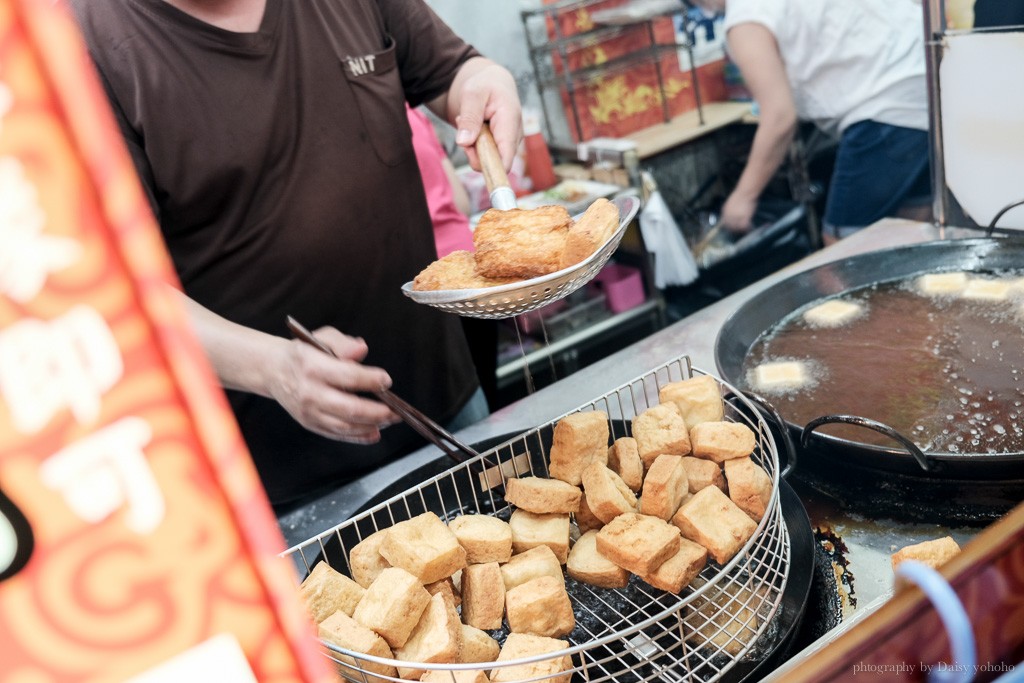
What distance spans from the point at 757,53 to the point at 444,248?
5.65 feet

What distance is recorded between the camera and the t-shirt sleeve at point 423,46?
2.07 m

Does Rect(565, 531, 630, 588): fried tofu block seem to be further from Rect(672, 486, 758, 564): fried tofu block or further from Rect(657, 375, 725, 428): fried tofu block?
Rect(657, 375, 725, 428): fried tofu block

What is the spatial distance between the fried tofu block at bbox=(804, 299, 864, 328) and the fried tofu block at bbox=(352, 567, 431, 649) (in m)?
1.32

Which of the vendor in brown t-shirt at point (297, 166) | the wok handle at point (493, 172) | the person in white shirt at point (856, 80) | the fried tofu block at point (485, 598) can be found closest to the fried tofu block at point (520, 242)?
the wok handle at point (493, 172)

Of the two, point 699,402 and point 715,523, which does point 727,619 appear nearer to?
point 715,523

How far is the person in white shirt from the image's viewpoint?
3.43 m

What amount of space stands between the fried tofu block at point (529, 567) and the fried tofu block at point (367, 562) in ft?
0.63

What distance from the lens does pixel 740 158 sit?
4.89m

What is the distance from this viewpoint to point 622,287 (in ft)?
13.9

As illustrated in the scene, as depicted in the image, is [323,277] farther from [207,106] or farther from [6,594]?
[6,594]

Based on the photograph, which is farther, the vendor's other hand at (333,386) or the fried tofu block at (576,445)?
the fried tofu block at (576,445)

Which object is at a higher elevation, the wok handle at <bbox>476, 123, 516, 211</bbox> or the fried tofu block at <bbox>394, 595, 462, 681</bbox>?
the wok handle at <bbox>476, 123, 516, 211</bbox>

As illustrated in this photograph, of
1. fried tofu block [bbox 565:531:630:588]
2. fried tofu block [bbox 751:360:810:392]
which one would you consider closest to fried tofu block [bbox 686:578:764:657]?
fried tofu block [bbox 565:531:630:588]

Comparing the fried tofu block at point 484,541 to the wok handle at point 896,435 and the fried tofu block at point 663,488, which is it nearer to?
the fried tofu block at point 663,488
